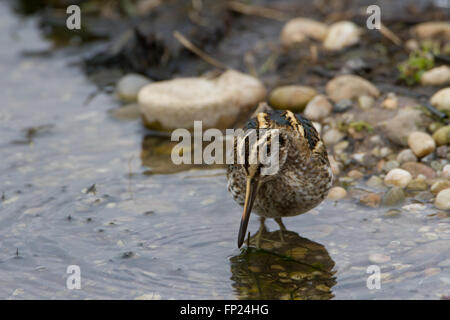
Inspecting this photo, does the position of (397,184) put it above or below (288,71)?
below

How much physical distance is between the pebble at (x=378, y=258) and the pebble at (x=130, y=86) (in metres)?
5.16

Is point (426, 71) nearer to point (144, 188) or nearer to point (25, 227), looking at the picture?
point (144, 188)

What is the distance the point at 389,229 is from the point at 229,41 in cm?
519

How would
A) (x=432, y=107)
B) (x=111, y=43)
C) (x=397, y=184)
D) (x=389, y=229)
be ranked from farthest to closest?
(x=111, y=43) < (x=432, y=107) < (x=397, y=184) < (x=389, y=229)

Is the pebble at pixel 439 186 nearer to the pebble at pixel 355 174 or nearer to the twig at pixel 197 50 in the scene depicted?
the pebble at pixel 355 174

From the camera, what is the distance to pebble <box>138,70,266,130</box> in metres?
8.42

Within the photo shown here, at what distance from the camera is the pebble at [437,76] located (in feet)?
26.8

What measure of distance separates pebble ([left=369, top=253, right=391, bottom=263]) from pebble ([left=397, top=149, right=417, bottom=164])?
74.6 inches

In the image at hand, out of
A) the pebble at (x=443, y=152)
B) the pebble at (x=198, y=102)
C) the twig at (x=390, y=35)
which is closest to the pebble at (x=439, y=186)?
the pebble at (x=443, y=152)

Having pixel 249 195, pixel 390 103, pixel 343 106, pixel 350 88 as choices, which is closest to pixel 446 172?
pixel 390 103

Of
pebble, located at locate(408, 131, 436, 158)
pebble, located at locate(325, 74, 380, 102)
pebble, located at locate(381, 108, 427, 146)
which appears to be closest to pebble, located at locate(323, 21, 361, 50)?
pebble, located at locate(325, 74, 380, 102)

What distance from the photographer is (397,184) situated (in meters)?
6.88
